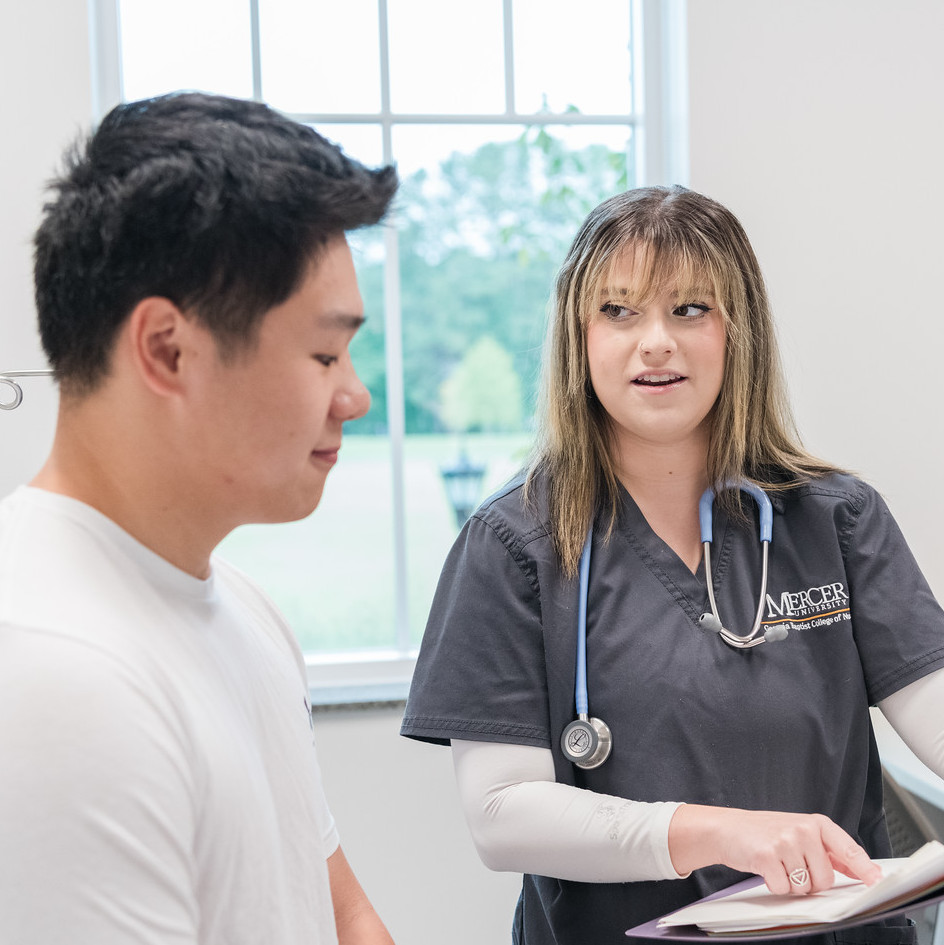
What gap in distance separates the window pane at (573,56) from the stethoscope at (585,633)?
4.34 feet

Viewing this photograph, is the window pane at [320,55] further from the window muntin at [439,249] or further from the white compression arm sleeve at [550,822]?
the white compression arm sleeve at [550,822]

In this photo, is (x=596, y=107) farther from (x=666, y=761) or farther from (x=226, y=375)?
(x=226, y=375)

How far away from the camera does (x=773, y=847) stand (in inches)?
38.4

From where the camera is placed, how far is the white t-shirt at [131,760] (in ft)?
1.65

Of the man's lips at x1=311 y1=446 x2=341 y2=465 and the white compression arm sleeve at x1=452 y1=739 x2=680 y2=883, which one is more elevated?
the man's lips at x1=311 y1=446 x2=341 y2=465

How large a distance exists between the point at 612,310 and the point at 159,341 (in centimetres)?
74

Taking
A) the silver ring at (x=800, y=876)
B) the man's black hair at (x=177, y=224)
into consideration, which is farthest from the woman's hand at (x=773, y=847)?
the man's black hair at (x=177, y=224)

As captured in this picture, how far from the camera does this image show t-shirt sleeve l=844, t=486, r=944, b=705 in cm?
119

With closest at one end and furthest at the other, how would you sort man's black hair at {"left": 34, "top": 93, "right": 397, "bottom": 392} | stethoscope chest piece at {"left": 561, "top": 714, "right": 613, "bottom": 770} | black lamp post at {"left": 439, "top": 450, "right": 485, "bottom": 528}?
man's black hair at {"left": 34, "top": 93, "right": 397, "bottom": 392} → stethoscope chest piece at {"left": 561, "top": 714, "right": 613, "bottom": 770} → black lamp post at {"left": 439, "top": 450, "right": 485, "bottom": 528}

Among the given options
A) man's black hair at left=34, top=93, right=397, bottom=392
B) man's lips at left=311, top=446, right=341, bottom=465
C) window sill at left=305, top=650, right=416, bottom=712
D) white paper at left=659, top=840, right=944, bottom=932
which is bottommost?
window sill at left=305, top=650, right=416, bottom=712

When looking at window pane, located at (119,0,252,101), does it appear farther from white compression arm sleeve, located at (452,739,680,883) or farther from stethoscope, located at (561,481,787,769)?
white compression arm sleeve, located at (452,739,680,883)

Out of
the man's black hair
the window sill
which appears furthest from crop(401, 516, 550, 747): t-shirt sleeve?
the window sill

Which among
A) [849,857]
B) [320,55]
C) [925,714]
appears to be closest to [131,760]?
[849,857]

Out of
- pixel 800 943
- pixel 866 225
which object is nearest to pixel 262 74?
pixel 866 225
